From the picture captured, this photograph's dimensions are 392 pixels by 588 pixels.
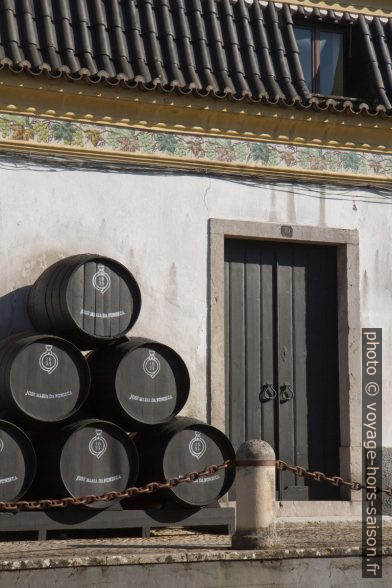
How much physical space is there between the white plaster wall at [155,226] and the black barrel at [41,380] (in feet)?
3.26

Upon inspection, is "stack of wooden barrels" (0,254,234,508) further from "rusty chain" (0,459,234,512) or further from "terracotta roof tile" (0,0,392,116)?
"terracotta roof tile" (0,0,392,116)

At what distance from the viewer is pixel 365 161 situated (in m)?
11.9

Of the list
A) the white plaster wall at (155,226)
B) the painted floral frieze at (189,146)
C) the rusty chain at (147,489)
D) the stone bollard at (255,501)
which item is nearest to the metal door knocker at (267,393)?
the white plaster wall at (155,226)

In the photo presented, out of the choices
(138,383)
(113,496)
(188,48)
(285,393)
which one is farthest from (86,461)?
(188,48)

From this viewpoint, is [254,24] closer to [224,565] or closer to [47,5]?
[47,5]

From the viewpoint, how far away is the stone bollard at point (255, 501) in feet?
27.6

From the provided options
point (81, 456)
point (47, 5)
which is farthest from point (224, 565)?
point (47, 5)

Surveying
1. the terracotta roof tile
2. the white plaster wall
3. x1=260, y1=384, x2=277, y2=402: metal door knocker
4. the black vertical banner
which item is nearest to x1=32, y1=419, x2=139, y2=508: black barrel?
the white plaster wall

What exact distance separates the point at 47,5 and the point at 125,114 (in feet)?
4.09

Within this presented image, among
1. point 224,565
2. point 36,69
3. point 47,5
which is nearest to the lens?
A: point 224,565

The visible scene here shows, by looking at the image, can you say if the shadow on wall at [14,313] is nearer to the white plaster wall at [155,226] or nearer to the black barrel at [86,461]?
the white plaster wall at [155,226]

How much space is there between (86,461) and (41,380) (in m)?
0.69

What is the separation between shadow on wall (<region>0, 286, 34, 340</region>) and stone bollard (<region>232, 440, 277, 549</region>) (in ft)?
8.65

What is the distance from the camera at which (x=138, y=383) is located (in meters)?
9.60
